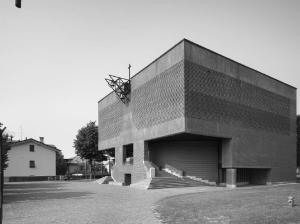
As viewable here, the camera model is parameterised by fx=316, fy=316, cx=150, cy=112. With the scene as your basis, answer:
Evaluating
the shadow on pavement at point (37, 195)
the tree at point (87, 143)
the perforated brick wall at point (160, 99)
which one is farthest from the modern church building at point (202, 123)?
the tree at point (87, 143)

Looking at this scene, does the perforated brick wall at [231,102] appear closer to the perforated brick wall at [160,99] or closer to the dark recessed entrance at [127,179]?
the perforated brick wall at [160,99]

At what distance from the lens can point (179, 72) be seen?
104 feet

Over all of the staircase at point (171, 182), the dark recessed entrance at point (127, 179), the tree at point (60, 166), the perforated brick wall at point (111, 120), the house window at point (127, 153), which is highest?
the perforated brick wall at point (111, 120)

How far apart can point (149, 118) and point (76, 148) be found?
32.8 meters

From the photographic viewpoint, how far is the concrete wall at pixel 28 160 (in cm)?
6375

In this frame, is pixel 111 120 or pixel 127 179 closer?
pixel 127 179

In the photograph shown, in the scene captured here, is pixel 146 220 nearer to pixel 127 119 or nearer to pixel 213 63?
pixel 213 63

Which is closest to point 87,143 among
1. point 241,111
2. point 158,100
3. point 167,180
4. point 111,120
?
point 111,120

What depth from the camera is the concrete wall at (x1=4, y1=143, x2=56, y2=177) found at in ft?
209

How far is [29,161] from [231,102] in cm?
4696

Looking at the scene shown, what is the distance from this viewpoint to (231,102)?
35.6 meters

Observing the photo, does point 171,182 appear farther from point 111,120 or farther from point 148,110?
point 111,120

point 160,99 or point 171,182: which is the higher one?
point 160,99

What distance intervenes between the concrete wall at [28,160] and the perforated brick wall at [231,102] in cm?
4591
